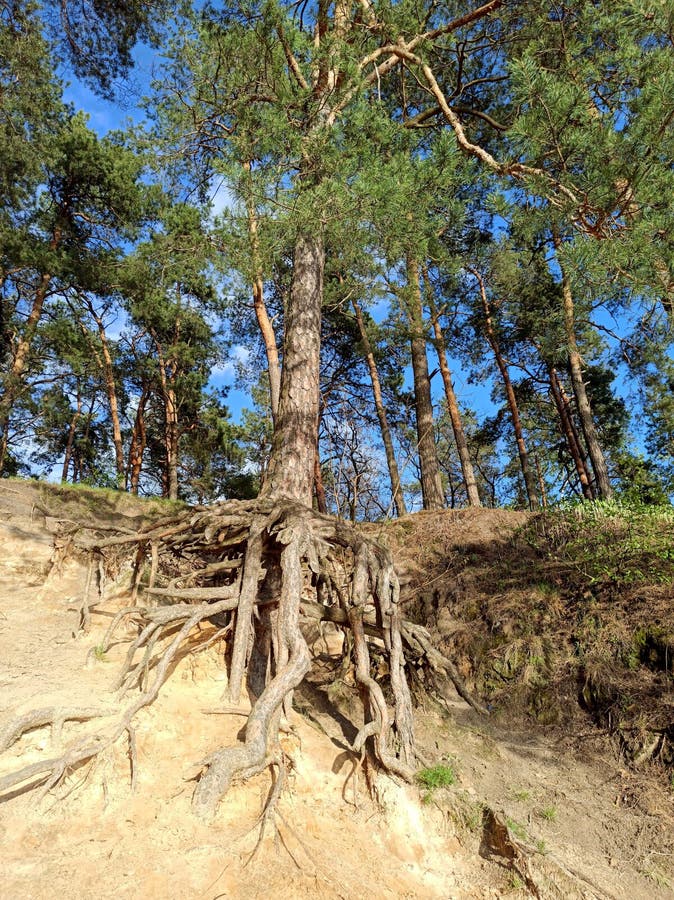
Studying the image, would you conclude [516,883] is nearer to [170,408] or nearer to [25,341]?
[25,341]

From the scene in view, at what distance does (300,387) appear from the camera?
17.5 ft

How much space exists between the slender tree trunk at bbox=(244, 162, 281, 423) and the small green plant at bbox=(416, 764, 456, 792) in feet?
12.2

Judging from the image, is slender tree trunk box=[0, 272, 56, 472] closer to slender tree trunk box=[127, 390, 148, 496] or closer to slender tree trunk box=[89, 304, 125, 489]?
slender tree trunk box=[89, 304, 125, 489]

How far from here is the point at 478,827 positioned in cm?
358

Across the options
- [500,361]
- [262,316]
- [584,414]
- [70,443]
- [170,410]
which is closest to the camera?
[262,316]

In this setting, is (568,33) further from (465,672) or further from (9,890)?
(9,890)

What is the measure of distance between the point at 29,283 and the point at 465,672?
15.6 metres

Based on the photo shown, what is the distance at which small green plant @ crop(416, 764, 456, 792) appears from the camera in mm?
3705

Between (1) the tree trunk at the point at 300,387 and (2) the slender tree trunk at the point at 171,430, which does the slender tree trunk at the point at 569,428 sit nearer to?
(1) the tree trunk at the point at 300,387

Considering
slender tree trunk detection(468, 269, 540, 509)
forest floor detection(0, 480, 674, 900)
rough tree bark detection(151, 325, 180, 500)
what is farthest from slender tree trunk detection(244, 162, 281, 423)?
slender tree trunk detection(468, 269, 540, 509)

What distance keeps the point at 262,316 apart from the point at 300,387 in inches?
277

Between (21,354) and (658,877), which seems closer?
(658,877)

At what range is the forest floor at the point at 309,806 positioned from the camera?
238 centimetres

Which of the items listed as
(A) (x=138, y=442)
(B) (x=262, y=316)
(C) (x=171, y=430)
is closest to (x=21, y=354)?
(C) (x=171, y=430)
